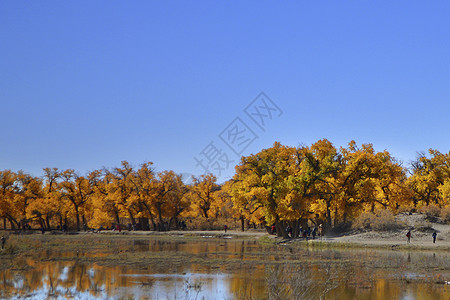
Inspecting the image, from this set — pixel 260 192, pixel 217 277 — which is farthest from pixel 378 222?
pixel 217 277

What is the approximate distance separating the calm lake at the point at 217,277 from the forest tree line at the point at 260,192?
17.5 metres

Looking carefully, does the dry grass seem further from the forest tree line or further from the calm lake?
the calm lake

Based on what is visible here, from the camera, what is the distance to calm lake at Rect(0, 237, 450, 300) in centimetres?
1920

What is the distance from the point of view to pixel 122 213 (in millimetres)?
80125

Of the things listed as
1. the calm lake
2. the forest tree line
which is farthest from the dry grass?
the calm lake

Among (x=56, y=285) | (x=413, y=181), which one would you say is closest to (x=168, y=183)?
(x=413, y=181)

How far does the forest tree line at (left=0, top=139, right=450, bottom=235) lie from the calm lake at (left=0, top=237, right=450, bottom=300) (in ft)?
57.3

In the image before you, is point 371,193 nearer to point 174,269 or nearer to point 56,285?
point 174,269

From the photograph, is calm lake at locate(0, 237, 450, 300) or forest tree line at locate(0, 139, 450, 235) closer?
calm lake at locate(0, 237, 450, 300)

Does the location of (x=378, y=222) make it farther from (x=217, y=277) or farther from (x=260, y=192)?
(x=217, y=277)

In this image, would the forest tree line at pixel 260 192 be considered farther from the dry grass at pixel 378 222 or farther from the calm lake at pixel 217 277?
the calm lake at pixel 217 277

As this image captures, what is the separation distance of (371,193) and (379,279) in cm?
3022

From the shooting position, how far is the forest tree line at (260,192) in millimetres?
52344

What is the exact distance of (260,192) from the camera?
171 feet
